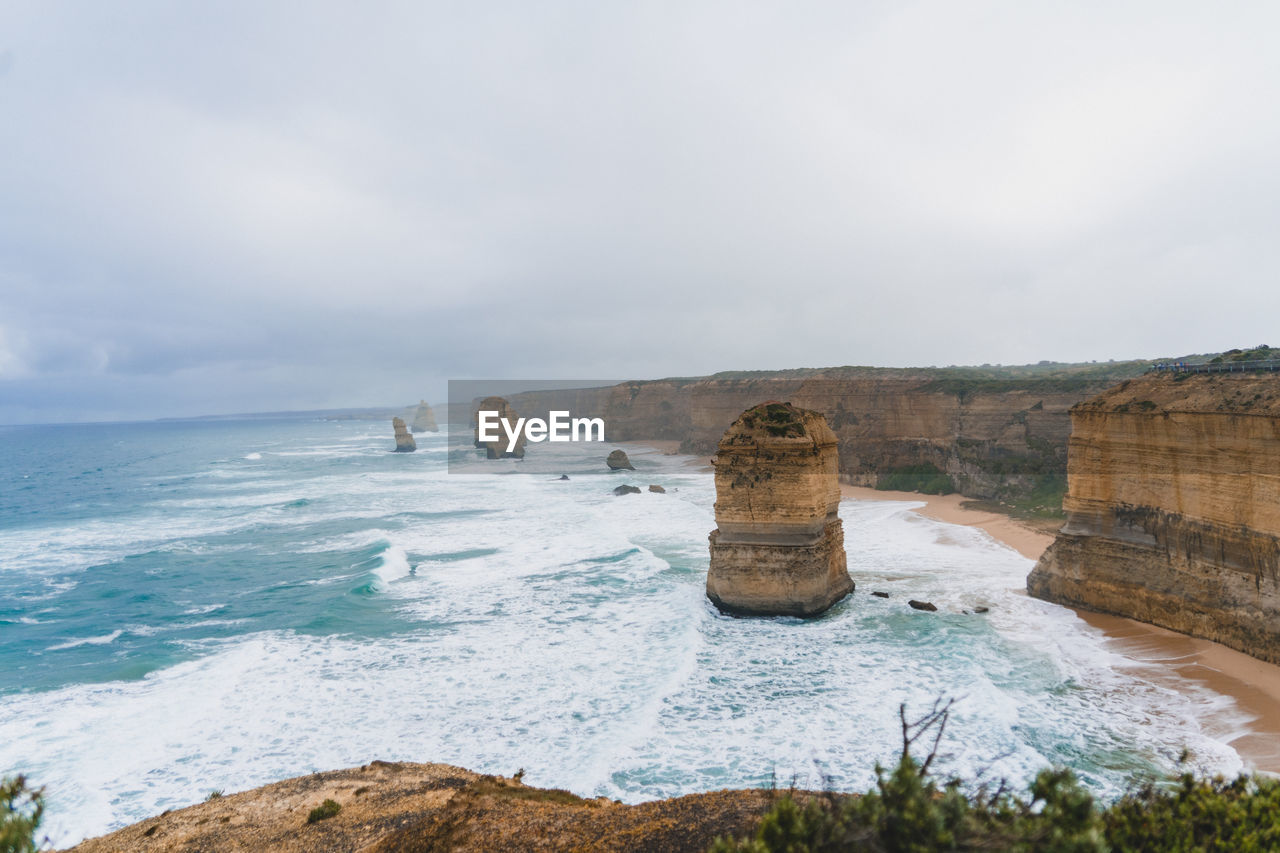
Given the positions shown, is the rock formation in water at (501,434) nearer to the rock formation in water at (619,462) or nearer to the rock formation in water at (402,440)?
the rock formation in water at (402,440)

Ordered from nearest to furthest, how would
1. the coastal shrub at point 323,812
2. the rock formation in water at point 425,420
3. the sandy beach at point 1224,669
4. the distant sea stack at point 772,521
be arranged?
the coastal shrub at point 323,812 < the sandy beach at point 1224,669 < the distant sea stack at point 772,521 < the rock formation in water at point 425,420

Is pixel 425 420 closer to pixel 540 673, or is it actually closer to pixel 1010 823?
pixel 540 673

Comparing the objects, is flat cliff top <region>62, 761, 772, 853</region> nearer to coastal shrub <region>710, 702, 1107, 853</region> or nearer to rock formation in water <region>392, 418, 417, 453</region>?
coastal shrub <region>710, 702, 1107, 853</region>

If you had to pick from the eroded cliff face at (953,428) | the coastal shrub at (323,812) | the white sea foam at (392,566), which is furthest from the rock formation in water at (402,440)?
the coastal shrub at (323,812)

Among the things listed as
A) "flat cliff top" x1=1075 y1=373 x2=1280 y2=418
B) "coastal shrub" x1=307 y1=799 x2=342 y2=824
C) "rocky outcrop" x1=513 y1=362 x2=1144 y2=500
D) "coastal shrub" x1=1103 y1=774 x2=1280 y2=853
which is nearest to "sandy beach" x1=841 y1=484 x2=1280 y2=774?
"flat cliff top" x1=1075 y1=373 x2=1280 y2=418

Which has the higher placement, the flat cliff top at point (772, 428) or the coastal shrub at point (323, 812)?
the flat cliff top at point (772, 428)

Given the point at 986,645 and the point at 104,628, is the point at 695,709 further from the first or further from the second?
the point at 104,628
